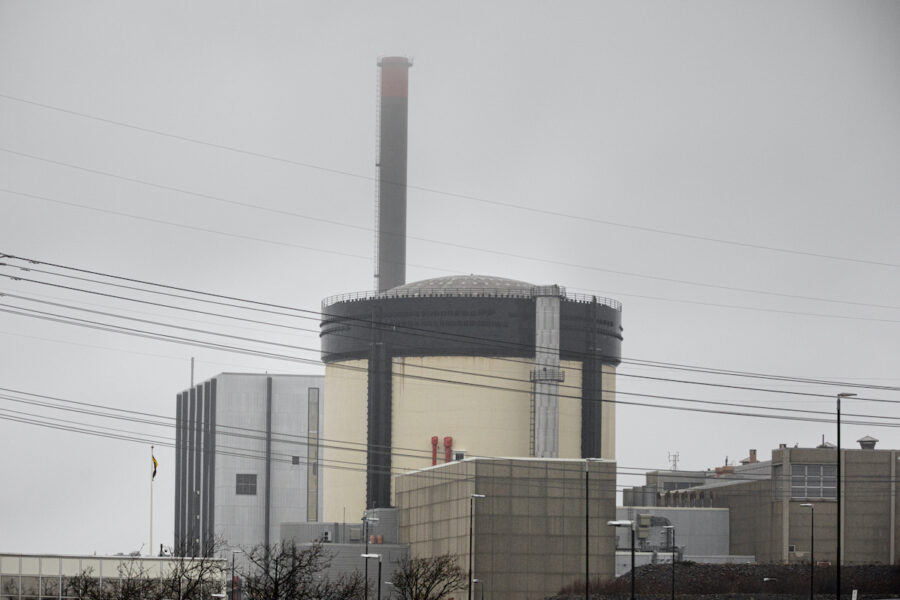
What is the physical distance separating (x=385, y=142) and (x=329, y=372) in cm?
2154

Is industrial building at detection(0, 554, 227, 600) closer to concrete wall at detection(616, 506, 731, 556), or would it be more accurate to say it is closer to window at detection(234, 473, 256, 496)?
concrete wall at detection(616, 506, 731, 556)

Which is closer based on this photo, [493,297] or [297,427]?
[493,297]

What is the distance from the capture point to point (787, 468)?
13225 cm

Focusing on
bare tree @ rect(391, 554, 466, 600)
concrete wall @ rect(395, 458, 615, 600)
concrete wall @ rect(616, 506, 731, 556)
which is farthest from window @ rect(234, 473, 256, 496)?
concrete wall @ rect(395, 458, 615, 600)

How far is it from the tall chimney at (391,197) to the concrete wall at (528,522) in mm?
29624

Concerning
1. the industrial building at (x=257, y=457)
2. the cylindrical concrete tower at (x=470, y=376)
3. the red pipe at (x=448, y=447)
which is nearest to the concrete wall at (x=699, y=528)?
the cylindrical concrete tower at (x=470, y=376)

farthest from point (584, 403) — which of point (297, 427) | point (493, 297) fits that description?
point (297, 427)

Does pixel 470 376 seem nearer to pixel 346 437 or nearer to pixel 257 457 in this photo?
pixel 346 437

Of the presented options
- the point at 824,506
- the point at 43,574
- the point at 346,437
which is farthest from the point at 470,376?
the point at 43,574

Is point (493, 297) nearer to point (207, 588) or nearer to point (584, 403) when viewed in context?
point (584, 403)

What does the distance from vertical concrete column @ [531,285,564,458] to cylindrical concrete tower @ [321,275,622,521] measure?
2.7 inches

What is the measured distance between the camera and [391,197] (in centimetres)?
13138

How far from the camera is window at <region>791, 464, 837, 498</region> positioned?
132 meters

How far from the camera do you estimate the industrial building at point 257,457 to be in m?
147
